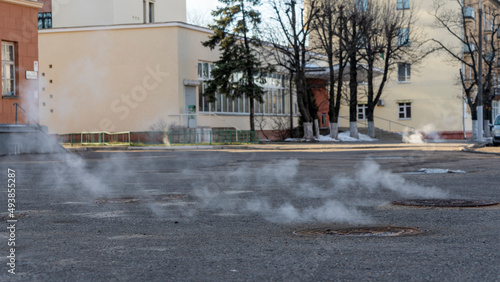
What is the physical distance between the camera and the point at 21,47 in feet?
102

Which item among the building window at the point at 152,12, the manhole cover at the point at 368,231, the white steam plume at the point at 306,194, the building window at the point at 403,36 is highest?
the building window at the point at 152,12

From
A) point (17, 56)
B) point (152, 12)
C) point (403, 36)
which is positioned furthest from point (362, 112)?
point (17, 56)

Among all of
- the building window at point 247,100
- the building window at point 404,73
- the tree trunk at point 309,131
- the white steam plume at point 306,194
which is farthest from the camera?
the building window at point 404,73

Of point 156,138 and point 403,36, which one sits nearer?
point 156,138

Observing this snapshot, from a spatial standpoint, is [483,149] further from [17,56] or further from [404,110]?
[404,110]

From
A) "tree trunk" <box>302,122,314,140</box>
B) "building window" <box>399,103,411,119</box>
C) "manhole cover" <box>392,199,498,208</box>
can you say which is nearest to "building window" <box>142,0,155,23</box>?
"tree trunk" <box>302,122,314,140</box>

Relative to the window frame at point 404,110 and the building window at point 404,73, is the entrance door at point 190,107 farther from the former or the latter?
the building window at point 404,73

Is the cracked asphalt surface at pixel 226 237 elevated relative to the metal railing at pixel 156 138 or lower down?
lower down

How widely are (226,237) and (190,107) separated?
136 ft

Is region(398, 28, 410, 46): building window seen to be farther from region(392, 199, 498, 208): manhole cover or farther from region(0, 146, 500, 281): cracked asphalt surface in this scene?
region(392, 199, 498, 208): manhole cover

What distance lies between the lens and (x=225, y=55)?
157 ft

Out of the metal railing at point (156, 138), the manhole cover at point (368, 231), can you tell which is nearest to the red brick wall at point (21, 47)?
the metal railing at point (156, 138)

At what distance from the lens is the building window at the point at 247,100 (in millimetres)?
50531

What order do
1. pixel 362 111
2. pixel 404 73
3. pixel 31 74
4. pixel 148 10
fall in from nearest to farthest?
pixel 31 74 → pixel 148 10 → pixel 404 73 → pixel 362 111
